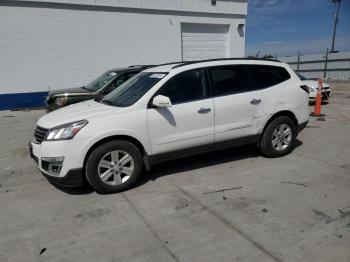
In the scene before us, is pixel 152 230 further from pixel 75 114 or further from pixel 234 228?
pixel 75 114

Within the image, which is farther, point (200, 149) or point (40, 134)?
point (200, 149)

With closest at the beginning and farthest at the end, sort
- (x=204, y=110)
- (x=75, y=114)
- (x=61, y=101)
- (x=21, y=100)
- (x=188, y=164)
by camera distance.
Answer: (x=75, y=114)
(x=204, y=110)
(x=188, y=164)
(x=61, y=101)
(x=21, y=100)

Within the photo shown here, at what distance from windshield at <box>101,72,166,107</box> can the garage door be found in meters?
11.2

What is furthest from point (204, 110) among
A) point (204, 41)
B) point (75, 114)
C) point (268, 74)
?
point (204, 41)

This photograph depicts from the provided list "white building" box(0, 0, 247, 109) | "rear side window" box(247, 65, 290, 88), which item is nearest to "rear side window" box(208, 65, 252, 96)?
"rear side window" box(247, 65, 290, 88)

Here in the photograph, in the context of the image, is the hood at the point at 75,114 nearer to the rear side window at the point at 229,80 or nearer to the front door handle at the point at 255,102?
the rear side window at the point at 229,80

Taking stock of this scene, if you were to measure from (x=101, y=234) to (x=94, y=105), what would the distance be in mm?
2287

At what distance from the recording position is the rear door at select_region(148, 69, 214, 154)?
495 centimetres

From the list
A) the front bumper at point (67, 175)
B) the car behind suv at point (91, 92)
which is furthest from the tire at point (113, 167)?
the car behind suv at point (91, 92)

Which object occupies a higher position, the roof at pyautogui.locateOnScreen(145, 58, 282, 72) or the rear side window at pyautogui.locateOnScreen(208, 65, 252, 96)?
the roof at pyautogui.locateOnScreen(145, 58, 282, 72)

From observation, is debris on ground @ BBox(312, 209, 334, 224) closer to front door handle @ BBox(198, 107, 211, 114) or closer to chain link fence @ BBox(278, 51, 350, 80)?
front door handle @ BBox(198, 107, 211, 114)

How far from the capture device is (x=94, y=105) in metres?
5.37

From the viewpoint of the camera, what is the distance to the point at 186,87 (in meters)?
5.23

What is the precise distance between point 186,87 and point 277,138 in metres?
1.97
